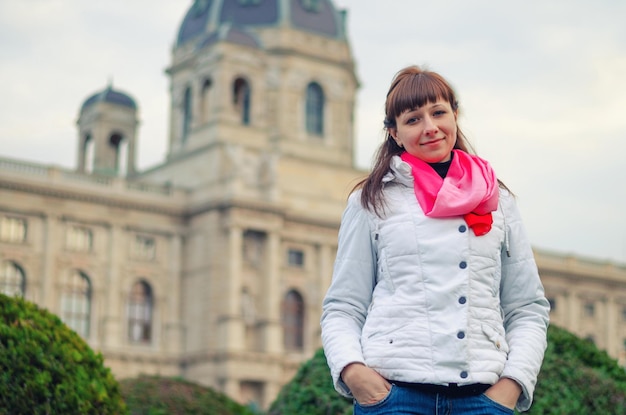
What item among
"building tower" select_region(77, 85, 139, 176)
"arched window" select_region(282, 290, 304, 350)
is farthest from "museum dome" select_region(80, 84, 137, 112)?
"arched window" select_region(282, 290, 304, 350)

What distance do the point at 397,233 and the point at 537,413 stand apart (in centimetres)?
481

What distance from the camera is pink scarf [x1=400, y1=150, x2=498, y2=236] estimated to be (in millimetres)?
4133

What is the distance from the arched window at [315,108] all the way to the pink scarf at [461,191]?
50066mm

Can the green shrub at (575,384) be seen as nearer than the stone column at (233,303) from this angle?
Yes

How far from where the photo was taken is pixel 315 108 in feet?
181

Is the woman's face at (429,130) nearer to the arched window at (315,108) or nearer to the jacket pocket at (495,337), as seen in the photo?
the jacket pocket at (495,337)

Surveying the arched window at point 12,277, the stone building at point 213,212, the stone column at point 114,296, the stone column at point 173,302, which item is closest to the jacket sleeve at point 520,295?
the stone building at point 213,212

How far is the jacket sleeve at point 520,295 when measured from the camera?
415 cm

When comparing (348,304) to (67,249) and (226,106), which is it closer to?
(67,249)

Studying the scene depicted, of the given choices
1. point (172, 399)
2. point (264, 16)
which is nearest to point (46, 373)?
point (172, 399)

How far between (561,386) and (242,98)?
45.2 m

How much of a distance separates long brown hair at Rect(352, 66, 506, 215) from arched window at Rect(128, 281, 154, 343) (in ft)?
144

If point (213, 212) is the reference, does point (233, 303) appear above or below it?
below

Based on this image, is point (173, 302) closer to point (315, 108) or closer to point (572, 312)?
point (315, 108)
